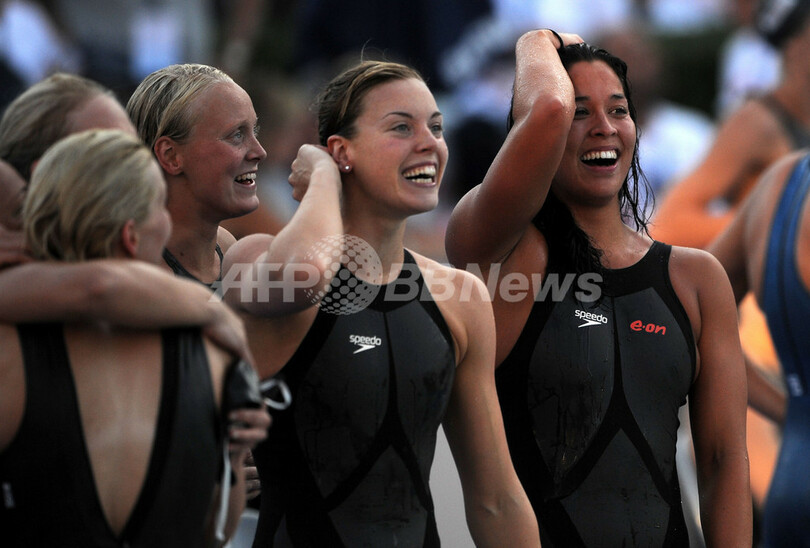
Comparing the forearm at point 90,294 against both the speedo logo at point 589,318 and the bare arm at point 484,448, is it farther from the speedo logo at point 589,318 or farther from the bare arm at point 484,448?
the speedo logo at point 589,318

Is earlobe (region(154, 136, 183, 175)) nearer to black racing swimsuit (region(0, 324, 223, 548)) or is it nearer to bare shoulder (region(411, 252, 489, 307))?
bare shoulder (region(411, 252, 489, 307))

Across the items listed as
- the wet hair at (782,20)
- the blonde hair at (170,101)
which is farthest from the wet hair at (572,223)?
the wet hair at (782,20)

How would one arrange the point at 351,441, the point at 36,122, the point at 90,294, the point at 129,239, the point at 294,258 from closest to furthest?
1. the point at 90,294
2. the point at 129,239
3. the point at 36,122
4. the point at 294,258
5. the point at 351,441

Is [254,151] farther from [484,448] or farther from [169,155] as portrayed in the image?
[484,448]

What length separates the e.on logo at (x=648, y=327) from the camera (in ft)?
11.0

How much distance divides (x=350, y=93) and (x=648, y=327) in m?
1.11

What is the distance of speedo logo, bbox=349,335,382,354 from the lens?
9.77 feet

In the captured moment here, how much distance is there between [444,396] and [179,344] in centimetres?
89

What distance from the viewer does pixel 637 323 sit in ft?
11.0

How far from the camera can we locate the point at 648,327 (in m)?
3.34

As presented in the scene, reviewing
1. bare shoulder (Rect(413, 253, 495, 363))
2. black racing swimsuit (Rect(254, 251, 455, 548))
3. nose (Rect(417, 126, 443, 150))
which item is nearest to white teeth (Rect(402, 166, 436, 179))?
nose (Rect(417, 126, 443, 150))

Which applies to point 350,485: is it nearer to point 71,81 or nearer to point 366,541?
point 366,541

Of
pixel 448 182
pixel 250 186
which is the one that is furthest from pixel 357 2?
pixel 250 186

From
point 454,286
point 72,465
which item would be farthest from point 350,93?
point 72,465
